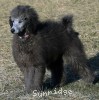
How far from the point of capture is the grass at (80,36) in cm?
726

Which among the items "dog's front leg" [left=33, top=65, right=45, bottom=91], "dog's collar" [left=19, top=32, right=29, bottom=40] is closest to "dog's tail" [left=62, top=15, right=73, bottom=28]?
"dog's collar" [left=19, top=32, right=29, bottom=40]

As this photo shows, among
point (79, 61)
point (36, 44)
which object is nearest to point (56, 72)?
point (79, 61)

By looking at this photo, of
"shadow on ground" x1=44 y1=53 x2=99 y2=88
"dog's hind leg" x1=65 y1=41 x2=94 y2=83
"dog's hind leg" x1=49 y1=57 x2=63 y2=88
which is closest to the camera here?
"dog's hind leg" x1=65 y1=41 x2=94 y2=83

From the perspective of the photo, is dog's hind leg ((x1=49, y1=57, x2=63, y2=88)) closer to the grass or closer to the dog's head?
the grass

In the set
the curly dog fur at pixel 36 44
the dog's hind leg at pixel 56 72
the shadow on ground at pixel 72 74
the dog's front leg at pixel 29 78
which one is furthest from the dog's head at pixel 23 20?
the shadow on ground at pixel 72 74

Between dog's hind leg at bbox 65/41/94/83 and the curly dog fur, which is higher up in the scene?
the curly dog fur

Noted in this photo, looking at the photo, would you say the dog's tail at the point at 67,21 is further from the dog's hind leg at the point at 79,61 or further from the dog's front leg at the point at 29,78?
the dog's front leg at the point at 29,78

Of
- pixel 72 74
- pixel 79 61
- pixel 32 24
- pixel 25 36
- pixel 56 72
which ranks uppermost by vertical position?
pixel 32 24

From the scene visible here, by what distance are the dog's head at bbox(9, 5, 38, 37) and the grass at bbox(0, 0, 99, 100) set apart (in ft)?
3.33

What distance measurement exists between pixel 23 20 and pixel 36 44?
0.43 meters

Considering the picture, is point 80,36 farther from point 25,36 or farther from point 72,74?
point 25,36

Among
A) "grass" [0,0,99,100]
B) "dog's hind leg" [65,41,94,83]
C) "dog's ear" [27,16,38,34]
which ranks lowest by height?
"grass" [0,0,99,100]

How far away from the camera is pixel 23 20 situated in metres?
7.09

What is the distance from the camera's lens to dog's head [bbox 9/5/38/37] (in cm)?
705
